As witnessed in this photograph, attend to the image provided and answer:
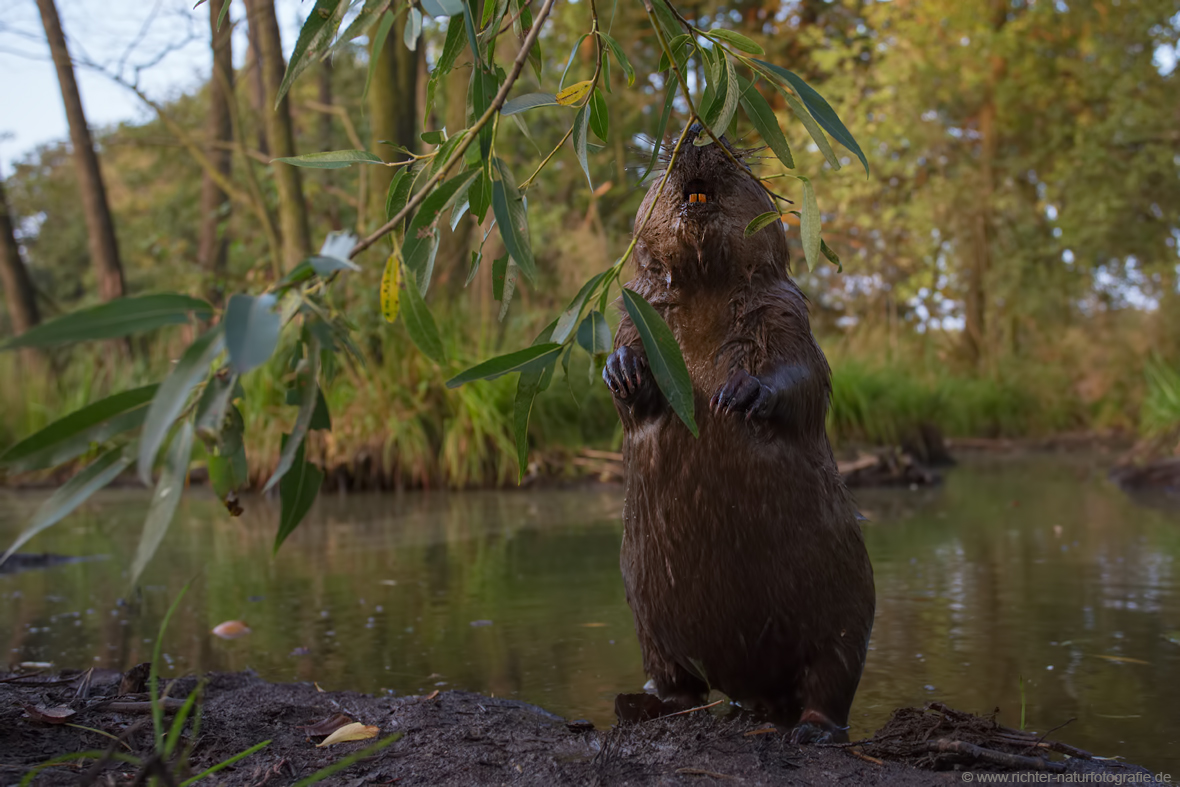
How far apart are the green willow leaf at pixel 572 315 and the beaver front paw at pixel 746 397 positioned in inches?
18.8

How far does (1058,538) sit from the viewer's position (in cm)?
536

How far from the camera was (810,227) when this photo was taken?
2.07 m

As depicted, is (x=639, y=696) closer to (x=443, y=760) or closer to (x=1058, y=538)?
(x=443, y=760)

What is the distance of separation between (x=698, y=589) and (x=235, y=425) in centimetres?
119

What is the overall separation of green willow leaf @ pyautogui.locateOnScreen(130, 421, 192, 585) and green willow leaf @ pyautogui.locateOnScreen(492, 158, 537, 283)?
1.84ft

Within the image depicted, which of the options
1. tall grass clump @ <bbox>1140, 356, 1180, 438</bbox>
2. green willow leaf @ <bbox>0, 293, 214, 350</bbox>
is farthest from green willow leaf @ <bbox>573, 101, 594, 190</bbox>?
tall grass clump @ <bbox>1140, 356, 1180, 438</bbox>

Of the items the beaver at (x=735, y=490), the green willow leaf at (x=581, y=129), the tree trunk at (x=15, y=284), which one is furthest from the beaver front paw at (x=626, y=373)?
the tree trunk at (x=15, y=284)

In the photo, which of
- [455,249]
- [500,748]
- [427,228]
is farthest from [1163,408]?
[427,228]

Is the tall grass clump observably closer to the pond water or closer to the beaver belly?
the pond water

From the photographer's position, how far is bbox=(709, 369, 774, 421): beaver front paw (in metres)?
2.18

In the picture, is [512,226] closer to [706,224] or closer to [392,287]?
[392,287]

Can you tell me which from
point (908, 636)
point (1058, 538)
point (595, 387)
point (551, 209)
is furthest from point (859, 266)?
point (908, 636)

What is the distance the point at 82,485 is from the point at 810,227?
140cm

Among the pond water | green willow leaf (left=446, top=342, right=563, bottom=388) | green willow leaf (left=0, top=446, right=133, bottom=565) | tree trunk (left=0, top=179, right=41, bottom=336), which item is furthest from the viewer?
tree trunk (left=0, top=179, right=41, bottom=336)
